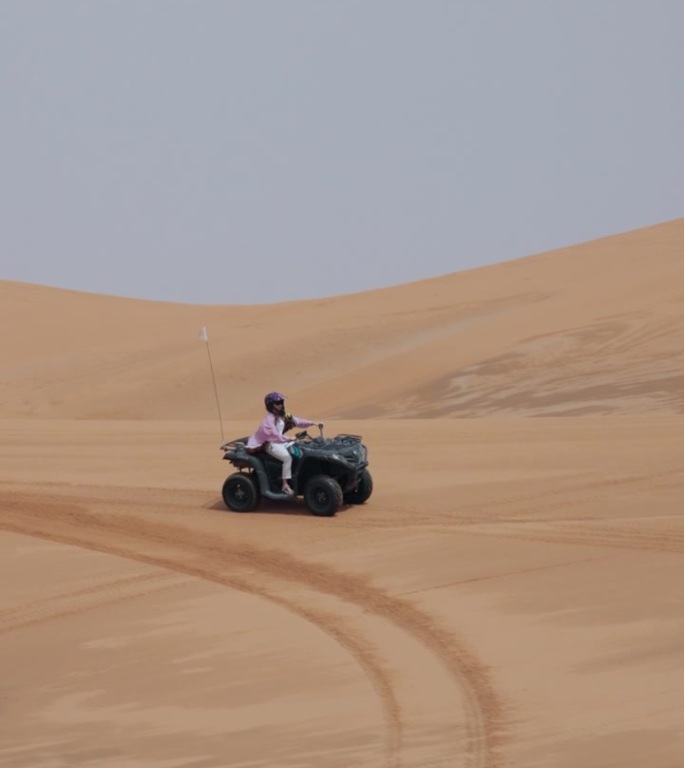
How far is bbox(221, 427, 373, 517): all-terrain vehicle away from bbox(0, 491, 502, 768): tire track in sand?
2.07 feet

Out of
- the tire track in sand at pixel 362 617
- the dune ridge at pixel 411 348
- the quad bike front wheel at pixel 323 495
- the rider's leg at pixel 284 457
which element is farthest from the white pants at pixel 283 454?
the dune ridge at pixel 411 348

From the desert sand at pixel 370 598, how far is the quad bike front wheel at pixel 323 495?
123 millimetres

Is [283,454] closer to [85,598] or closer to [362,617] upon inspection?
[85,598]

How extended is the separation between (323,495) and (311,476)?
275 millimetres

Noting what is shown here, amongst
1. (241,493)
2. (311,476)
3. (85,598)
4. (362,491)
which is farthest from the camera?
(362,491)

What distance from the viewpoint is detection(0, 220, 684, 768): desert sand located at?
766 centimetres

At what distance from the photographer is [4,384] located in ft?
124

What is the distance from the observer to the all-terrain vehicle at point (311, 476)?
13750mm

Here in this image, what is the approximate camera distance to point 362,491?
14445 millimetres

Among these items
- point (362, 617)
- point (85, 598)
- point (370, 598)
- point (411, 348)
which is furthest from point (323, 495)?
point (411, 348)

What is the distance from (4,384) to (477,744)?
1269 inches

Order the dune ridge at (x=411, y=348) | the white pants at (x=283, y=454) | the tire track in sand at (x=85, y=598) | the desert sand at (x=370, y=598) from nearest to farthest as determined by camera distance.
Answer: the desert sand at (x=370, y=598), the tire track in sand at (x=85, y=598), the white pants at (x=283, y=454), the dune ridge at (x=411, y=348)

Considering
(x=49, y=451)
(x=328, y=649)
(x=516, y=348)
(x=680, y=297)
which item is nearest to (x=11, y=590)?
(x=328, y=649)

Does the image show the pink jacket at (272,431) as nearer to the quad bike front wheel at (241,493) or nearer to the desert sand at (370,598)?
the quad bike front wheel at (241,493)
